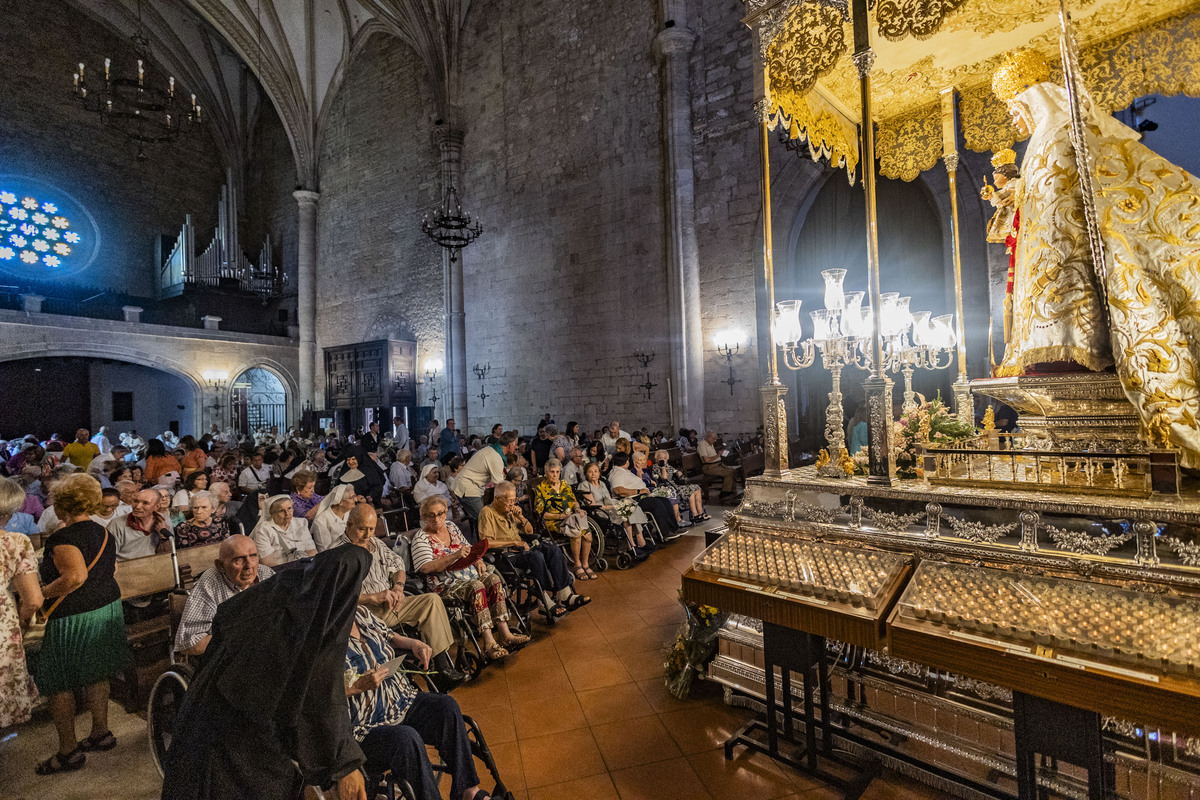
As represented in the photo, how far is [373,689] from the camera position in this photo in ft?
6.81

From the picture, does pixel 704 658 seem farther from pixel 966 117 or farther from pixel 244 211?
pixel 244 211

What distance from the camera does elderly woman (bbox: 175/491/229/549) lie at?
12.8ft

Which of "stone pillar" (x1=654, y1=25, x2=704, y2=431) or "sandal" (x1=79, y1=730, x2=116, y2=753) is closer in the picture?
"sandal" (x1=79, y1=730, x2=116, y2=753)

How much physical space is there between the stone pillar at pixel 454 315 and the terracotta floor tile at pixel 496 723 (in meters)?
10.8

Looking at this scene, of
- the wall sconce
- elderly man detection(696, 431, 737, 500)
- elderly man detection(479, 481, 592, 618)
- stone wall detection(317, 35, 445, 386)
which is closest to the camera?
elderly man detection(479, 481, 592, 618)

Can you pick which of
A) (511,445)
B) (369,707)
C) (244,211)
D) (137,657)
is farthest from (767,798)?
(244,211)

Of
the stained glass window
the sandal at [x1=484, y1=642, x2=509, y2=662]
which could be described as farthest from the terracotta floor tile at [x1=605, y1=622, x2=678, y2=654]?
the stained glass window

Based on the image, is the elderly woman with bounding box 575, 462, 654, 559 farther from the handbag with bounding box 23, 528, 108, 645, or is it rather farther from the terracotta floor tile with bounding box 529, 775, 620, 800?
the handbag with bounding box 23, 528, 108, 645

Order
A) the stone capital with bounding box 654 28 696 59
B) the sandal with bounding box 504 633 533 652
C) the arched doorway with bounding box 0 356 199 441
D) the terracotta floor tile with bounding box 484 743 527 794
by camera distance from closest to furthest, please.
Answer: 1. the terracotta floor tile with bounding box 484 743 527 794
2. the sandal with bounding box 504 633 533 652
3. the stone capital with bounding box 654 28 696 59
4. the arched doorway with bounding box 0 356 199 441

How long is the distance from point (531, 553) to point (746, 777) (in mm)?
2245

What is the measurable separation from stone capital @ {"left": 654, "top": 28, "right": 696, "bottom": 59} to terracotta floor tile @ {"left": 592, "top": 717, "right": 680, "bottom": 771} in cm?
1097

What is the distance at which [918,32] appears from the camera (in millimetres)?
2957

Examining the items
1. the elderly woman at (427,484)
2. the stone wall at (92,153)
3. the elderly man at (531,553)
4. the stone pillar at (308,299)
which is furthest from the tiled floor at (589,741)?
the stone wall at (92,153)

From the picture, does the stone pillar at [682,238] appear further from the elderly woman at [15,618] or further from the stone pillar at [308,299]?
the stone pillar at [308,299]
